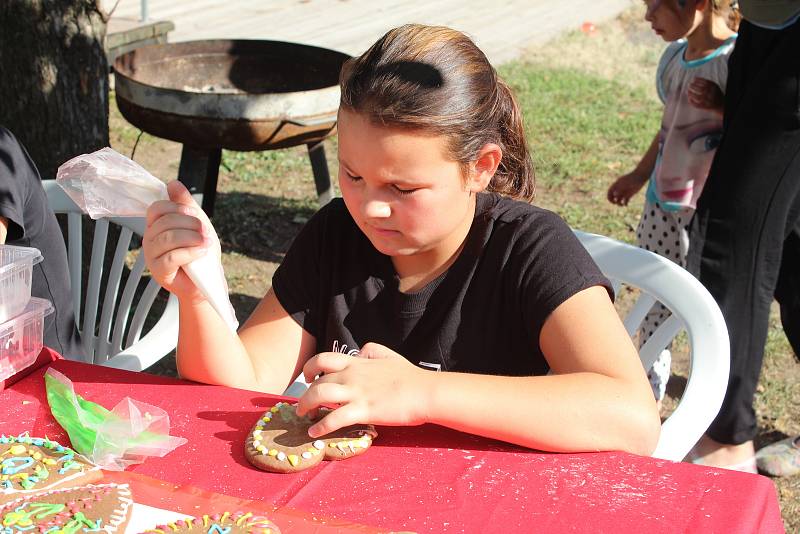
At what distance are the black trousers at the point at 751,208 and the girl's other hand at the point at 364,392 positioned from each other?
5.56 ft

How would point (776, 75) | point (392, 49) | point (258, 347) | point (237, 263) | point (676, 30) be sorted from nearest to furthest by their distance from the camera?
point (392, 49), point (258, 347), point (776, 75), point (676, 30), point (237, 263)

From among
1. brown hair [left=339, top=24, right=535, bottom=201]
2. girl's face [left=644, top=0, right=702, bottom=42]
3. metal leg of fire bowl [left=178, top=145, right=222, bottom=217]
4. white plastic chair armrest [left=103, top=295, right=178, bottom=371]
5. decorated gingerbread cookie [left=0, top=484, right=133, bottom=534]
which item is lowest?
metal leg of fire bowl [left=178, top=145, right=222, bottom=217]

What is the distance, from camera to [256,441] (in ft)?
4.72

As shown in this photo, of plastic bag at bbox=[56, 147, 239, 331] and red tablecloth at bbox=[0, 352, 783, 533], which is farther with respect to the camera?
plastic bag at bbox=[56, 147, 239, 331]

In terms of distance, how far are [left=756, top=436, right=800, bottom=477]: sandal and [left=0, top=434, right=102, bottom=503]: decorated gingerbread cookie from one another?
2548 millimetres

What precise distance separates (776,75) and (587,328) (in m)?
1.52

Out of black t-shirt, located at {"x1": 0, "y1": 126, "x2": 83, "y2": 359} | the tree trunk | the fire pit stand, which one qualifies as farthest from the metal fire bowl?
black t-shirt, located at {"x1": 0, "y1": 126, "x2": 83, "y2": 359}

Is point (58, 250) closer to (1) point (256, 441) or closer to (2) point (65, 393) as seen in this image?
(2) point (65, 393)

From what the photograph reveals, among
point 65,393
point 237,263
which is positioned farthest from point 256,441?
point 237,263

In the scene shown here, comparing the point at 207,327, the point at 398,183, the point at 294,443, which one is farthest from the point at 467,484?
the point at 207,327

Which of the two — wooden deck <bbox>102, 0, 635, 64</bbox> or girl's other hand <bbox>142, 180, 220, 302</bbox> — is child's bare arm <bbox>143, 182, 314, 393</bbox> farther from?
wooden deck <bbox>102, 0, 635, 64</bbox>

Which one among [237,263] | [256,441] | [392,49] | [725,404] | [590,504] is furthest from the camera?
[237,263]

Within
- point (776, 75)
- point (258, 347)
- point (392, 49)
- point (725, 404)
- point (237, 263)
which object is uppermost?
point (392, 49)

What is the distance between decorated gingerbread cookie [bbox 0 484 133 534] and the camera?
4.09 feet
